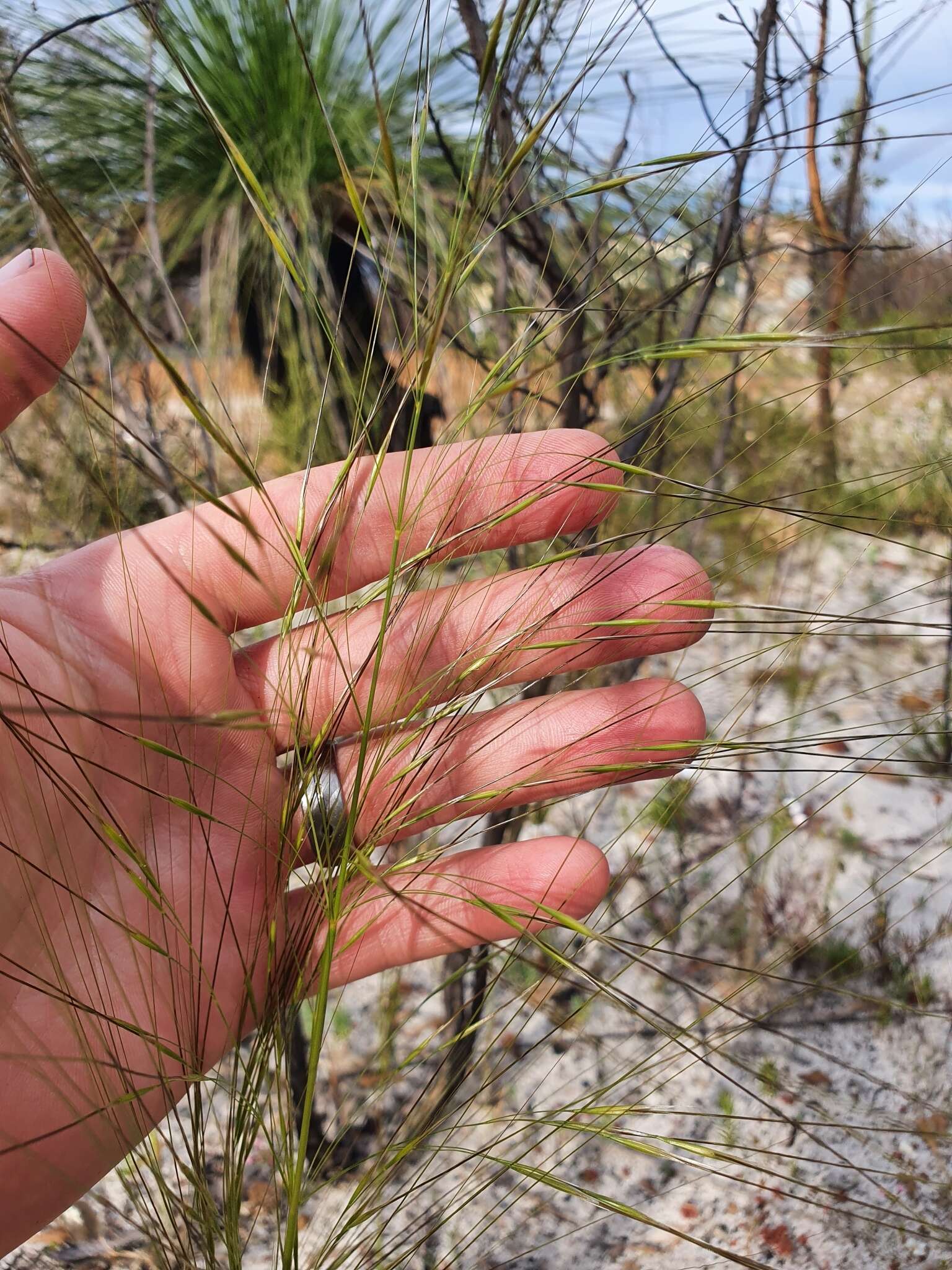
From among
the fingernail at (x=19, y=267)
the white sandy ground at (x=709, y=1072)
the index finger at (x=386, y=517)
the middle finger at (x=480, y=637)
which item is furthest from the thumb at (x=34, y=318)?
the white sandy ground at (x=709, y=1072)

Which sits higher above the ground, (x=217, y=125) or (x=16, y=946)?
(x=217, y=125)

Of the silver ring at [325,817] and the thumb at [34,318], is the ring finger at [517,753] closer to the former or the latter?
the silver ring at [325,817]

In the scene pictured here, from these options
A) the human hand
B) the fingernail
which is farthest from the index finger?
the fingernail

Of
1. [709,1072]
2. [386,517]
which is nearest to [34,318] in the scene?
[386,517]

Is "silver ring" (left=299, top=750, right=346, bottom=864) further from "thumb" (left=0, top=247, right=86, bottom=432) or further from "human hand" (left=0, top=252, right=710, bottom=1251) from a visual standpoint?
"thumb" (left=0, top=247, right=86, bottom=432)

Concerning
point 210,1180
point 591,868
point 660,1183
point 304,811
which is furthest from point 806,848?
point 304,811

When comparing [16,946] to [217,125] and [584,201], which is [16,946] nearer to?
[217,125]

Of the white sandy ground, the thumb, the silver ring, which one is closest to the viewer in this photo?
the silver ring
